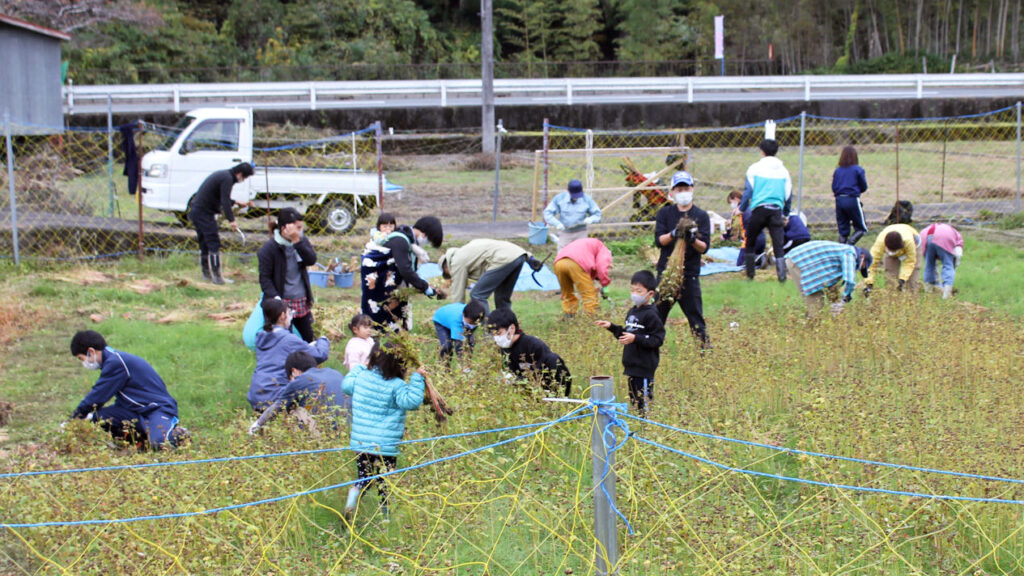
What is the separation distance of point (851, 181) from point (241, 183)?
8.66 meters

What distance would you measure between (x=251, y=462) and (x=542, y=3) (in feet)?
116

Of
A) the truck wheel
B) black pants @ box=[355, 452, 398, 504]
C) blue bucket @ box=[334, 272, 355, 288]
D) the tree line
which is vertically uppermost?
the tree line

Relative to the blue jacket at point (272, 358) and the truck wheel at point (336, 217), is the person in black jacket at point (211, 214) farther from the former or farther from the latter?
the blue jacket at point (272, 358)

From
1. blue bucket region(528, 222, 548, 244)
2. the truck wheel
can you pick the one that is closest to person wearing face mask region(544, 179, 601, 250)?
blue bucket region(528, 222, 548, 244)

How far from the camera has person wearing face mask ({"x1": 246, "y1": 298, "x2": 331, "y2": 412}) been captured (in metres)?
6.86

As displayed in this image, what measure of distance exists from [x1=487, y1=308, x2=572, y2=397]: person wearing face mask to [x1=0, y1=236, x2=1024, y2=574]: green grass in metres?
0.13

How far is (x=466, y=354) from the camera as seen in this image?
6809 millimetres

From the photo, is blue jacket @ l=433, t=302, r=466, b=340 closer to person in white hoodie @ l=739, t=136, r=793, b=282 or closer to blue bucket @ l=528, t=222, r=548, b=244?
person in white hoodie @ l=739, t=136, r=793, b=282

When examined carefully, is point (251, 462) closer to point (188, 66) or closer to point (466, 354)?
point (466, 354)

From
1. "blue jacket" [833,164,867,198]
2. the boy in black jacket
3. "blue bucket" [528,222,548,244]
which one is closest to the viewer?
the boy in black jacket

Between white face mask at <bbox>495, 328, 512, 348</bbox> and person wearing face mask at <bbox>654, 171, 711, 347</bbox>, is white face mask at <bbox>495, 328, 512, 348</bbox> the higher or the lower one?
the lower one

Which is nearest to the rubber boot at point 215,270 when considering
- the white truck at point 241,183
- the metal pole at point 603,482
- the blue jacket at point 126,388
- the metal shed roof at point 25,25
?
the white truck at point 241,183

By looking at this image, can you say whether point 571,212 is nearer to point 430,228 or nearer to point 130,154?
point 430,228

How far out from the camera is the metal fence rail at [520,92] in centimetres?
2586
